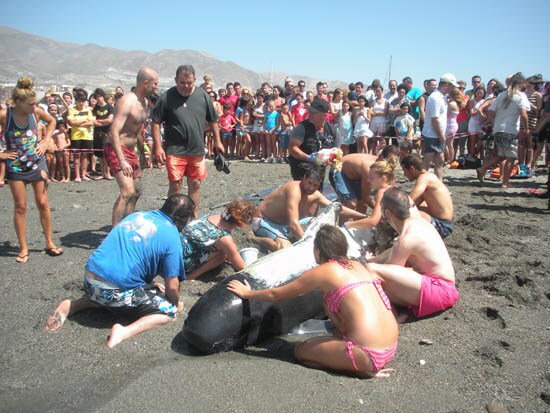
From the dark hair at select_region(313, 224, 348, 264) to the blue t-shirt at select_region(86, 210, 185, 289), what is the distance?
1.10 m

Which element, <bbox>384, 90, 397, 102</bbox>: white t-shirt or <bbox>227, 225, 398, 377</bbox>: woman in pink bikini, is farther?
<bbox>384, 90, 397, 102</bbox>: white t-shirt

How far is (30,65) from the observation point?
6656 centimetres

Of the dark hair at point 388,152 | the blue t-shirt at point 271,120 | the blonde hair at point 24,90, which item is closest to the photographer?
the blonde hair at point 24,90

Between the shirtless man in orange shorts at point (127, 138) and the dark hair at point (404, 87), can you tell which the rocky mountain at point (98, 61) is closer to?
the dark hair at point (404, 87)

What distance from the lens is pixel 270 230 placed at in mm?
4988

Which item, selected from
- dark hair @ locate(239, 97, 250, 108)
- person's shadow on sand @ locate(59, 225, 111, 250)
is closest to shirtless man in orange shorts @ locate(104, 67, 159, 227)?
person's shadow on sand @ locate(59, 225, 111, 250)

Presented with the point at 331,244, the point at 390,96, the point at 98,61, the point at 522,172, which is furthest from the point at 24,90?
the point at 98,61

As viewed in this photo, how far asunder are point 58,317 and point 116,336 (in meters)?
0.56

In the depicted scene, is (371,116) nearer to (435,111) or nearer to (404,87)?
(404,87)

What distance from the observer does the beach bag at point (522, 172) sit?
30.7ft

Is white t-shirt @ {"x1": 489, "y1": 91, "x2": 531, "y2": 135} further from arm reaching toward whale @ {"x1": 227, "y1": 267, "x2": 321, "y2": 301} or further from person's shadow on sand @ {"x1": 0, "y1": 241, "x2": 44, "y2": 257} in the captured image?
person's shadow on sand @ {"x1": 0, "y1": 241, "x2": 44, "y2": 257}

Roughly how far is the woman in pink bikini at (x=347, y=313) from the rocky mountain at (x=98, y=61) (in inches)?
2134

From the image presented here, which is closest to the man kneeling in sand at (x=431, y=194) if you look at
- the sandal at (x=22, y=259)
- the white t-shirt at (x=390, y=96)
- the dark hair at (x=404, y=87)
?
the sandal at (x=22, y=259)

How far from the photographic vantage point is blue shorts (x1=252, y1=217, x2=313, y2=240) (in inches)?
195
